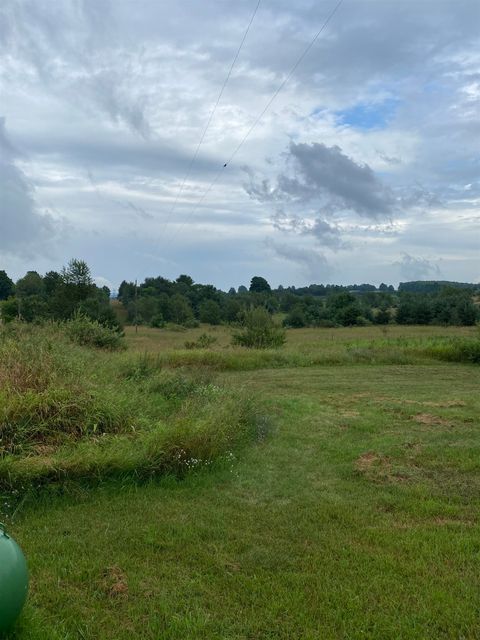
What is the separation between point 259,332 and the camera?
80.6ft

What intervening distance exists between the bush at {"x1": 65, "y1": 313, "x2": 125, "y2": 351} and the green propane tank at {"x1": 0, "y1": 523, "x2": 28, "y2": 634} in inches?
533

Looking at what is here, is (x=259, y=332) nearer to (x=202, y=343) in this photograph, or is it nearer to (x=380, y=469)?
(x=202, y=343)

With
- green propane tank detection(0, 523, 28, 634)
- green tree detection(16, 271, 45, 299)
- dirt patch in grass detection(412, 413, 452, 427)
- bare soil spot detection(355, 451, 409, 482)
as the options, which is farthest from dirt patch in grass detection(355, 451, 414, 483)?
green tree detection(16, 271, 45, 299)

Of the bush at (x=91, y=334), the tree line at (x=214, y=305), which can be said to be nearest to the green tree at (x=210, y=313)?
the tree line at (x=214, y=305)

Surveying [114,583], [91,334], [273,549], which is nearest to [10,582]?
[114,583]

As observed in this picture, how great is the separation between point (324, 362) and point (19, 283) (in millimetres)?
52874

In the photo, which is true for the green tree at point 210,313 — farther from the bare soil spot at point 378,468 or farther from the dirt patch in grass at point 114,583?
the dirt patch in grass at point 114,583

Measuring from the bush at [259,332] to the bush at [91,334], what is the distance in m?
7.48

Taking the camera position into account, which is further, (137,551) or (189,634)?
(137,551)

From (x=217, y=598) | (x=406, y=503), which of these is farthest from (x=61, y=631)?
(x=406, y=503)

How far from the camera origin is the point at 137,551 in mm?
4371

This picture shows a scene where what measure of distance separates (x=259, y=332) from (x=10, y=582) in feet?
71.5

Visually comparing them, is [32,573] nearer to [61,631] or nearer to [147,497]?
[61,631]

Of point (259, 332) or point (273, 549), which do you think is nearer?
point (273, 549)
